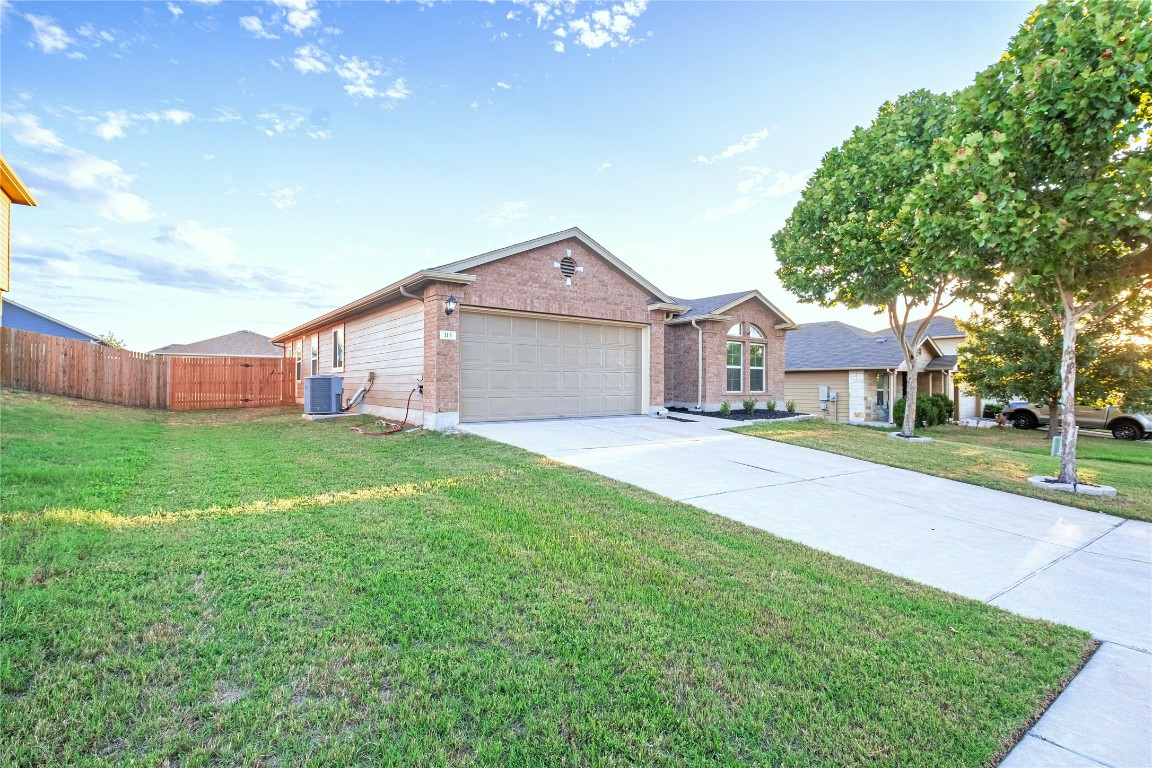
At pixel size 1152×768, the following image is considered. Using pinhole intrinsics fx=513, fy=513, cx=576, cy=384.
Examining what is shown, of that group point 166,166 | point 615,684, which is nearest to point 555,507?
point 615,684

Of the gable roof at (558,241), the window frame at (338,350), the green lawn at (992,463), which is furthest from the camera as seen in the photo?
the window frame at (338,350)

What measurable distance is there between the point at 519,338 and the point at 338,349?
834 cm

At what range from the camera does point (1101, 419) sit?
20.9 metres

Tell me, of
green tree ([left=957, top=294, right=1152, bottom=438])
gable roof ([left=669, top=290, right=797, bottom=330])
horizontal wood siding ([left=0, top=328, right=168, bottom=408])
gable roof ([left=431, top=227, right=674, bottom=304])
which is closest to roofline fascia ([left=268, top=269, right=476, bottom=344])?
gable roof ([left=431, top=227, right=674, bottom=304])

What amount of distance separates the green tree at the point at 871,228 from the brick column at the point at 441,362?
8289 mm

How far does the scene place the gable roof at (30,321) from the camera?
84.6 feet

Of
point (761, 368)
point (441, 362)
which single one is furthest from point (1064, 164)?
point (761, 368)

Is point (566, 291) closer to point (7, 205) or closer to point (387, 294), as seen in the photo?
point (387, 294)

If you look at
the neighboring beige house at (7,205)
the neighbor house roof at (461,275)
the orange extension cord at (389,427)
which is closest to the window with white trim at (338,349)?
the neighbor house roof at (461,275)

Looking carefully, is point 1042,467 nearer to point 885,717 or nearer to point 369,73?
point 885,717

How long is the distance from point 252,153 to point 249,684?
13.7 m

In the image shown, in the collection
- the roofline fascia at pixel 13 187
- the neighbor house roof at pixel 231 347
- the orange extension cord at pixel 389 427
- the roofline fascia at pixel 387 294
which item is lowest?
the orange extension cord at pixel 389 427

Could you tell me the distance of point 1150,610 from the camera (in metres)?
3.51

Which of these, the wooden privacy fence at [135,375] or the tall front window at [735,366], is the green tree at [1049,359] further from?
the wooden privacy fence at [135,375]
